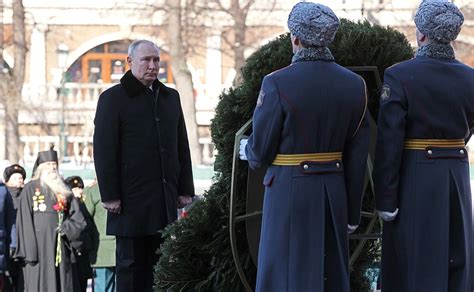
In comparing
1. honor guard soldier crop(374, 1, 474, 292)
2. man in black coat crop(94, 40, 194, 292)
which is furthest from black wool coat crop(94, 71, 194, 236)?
honor guard soldier crop(374, 1, 474, 292)

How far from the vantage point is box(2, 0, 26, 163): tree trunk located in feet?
110

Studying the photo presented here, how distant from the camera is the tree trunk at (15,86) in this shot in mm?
33406

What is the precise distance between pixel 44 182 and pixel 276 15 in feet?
88.0

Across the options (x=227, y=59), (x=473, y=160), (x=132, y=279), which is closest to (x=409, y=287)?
(x=132, y=279)

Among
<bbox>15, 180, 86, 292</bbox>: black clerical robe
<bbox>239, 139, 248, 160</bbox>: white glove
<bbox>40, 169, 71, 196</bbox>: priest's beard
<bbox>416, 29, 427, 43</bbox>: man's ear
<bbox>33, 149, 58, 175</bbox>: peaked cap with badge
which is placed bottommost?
Result: <bbox>15, 180, 86, 292</bbox>: black clerical robe

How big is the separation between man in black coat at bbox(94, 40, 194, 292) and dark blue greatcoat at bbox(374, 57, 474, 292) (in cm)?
179

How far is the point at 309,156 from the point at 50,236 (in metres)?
6.91

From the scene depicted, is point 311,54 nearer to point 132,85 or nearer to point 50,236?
point 132,85

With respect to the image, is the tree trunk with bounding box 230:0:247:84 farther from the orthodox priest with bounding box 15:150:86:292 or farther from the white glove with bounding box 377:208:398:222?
the white glove with bounding box 377:208:398:222

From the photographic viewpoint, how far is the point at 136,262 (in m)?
8.15

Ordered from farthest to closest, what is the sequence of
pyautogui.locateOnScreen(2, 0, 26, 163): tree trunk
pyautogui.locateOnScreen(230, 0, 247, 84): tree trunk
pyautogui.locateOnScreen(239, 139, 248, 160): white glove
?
pyautogui.locateOnScreen(230, 0, 247, 84): tree trunk
pyautogui.locateOnScreen(2, 0, 26, 163): tree trunk
pyautogui.locateOnScreen(239, 139, 248, 160): white glove

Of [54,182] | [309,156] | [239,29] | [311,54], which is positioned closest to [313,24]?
[311,54]

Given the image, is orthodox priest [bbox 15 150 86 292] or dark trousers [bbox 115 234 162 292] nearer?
dark trousers [bbox 115 234 162 292]

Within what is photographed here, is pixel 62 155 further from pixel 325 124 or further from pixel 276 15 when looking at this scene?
pixel 325 124
